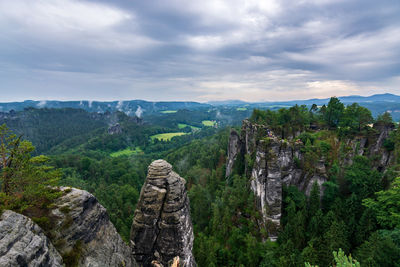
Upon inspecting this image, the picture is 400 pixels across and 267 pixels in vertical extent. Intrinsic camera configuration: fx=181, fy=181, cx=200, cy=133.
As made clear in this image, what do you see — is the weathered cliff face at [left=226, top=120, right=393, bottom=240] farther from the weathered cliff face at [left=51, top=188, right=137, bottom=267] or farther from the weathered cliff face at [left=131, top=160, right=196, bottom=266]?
the weathered cliff face at [left=51, top=188, right=137, bottom=267]

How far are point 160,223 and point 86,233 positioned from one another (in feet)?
18.8

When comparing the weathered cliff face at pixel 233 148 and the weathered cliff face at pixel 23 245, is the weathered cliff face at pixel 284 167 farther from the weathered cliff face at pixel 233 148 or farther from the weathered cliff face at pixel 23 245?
the weathered cliff face at pixel 23 245

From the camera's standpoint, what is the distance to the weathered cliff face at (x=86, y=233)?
12125mm

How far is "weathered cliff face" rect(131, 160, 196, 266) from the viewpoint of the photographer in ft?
52.9

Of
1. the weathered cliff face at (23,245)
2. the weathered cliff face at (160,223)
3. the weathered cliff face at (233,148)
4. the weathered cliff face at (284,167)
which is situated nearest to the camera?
the weathered cliff face at (23,245)

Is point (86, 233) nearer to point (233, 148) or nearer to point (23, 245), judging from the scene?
point (23, 245)

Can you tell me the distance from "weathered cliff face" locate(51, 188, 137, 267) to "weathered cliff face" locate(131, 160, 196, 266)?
1607 mm

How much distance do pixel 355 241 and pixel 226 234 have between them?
21.3 metres

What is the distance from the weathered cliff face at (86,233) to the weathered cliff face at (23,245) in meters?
1.12

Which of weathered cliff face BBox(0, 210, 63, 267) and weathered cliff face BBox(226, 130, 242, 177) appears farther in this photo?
weathered cliff face BBox(226, 130, 242, 177)

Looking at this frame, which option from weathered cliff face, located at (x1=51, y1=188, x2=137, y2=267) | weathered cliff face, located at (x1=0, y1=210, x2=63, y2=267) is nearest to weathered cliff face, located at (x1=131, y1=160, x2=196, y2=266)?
weathered cliff face, located at (x1=51, y1=188, x2=137, y2=267)

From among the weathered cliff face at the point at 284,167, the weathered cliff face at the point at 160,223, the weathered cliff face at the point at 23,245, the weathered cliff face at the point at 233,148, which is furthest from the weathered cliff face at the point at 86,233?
the weathered cliff face at the point at 233,148

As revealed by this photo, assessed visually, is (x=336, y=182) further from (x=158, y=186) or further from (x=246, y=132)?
(x=158, y=186)

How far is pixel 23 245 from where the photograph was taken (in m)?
9.39
